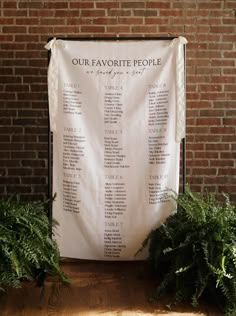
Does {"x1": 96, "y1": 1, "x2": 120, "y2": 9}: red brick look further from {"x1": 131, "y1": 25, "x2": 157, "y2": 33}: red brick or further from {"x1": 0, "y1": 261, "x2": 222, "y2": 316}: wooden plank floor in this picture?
{"x1": 0, "y1": 261, "x2": 222, "y2": 316}: wooden plank floor

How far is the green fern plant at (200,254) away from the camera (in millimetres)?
2719

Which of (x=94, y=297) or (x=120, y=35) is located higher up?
(x=120, y=35)

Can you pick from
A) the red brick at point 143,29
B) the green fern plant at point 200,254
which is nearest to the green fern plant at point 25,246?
the green fern plant at point 200,254

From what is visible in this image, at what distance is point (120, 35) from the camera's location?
3.63 m

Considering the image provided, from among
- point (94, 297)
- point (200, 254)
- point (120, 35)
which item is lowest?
point (94, 297)

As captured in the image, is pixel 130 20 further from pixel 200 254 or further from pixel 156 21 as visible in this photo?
pixel 200 254

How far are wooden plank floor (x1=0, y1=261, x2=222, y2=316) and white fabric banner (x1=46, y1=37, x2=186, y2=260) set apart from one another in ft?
0.40

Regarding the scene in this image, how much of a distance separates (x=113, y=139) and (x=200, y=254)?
1.00 metres

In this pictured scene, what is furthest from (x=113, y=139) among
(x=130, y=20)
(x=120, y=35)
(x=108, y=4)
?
(x=108, y=4)

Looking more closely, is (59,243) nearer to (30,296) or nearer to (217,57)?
(30,296)

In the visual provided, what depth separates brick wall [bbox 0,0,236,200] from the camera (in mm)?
3619

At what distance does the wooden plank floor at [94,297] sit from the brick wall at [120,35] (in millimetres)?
863

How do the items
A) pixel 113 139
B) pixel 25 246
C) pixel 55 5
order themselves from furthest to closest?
pixel 55 5
pixel 113 139
pixel 25 246

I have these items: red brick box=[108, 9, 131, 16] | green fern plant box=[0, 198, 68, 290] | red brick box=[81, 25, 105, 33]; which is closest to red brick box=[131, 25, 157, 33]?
red brick box=[108, 9, 131, 16]
